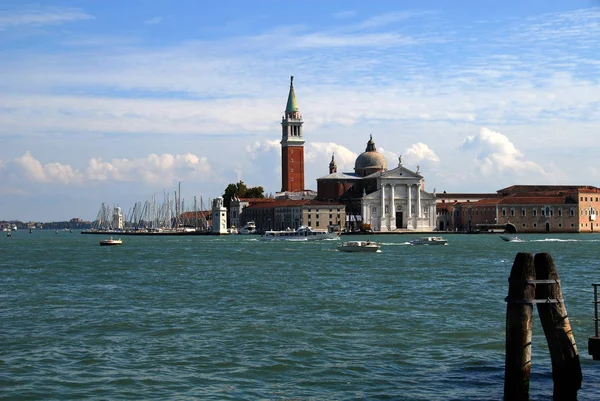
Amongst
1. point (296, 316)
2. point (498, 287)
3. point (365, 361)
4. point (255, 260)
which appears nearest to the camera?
point (365, 361)

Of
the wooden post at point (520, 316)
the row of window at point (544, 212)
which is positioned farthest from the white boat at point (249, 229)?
the wooden post at point (520, 316)

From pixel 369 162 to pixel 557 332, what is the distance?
3808 inches

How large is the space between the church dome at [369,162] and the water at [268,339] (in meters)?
79.5

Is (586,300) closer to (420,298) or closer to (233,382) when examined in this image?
(420,298)

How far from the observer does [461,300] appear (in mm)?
20250

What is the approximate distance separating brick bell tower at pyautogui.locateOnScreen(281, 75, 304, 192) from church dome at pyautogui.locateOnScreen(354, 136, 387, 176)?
670 centimetres

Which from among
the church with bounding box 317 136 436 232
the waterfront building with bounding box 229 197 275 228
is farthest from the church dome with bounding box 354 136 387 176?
the waterfront building with bounding box 229 197 275 228

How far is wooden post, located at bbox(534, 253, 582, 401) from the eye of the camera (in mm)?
9828

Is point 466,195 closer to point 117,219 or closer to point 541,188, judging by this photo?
point 541,188

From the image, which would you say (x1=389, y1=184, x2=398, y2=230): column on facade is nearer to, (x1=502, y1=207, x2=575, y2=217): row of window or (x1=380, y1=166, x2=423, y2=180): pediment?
(x1=380, y1=166, x2=423, y2=180): pediment

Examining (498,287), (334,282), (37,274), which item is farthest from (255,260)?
(498,287)

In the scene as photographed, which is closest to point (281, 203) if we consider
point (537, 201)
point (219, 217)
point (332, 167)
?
point (219, 217)

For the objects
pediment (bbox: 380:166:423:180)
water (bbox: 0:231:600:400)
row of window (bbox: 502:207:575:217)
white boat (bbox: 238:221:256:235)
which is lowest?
water (bbox: 0:231:600:400)

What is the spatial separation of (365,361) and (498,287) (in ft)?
38.8
